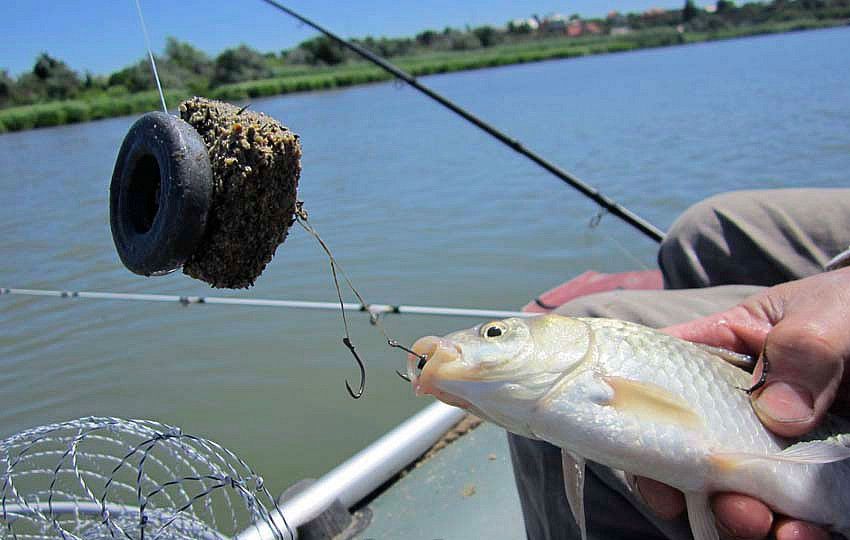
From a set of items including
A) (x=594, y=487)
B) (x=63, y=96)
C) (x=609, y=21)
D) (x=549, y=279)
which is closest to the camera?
(x=594, y=487)

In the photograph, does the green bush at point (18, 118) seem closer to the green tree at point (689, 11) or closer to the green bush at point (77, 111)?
the green bush at point (77, 111)

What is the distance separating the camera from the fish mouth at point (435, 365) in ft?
5.50

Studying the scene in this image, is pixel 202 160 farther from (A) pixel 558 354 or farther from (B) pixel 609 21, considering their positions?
(B) pixel 609 21

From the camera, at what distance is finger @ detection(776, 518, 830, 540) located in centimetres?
155

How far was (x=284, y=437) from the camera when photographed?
16.4ft

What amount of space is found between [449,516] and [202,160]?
194 centimetres

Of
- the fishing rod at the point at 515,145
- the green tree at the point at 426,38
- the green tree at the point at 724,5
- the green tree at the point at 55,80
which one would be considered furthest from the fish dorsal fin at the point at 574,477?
the green tree at the point at 724,5

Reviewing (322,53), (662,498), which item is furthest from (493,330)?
(322,53)

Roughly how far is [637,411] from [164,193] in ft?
3.77

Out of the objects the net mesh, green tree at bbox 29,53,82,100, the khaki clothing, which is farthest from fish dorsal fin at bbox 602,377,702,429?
green tree at bbox 29,53,82,100

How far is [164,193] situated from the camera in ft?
4.58

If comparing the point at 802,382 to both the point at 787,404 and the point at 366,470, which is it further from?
the point at 366,470

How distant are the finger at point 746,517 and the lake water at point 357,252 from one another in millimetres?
3303

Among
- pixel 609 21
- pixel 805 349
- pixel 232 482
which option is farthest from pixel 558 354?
pixel 609 21
